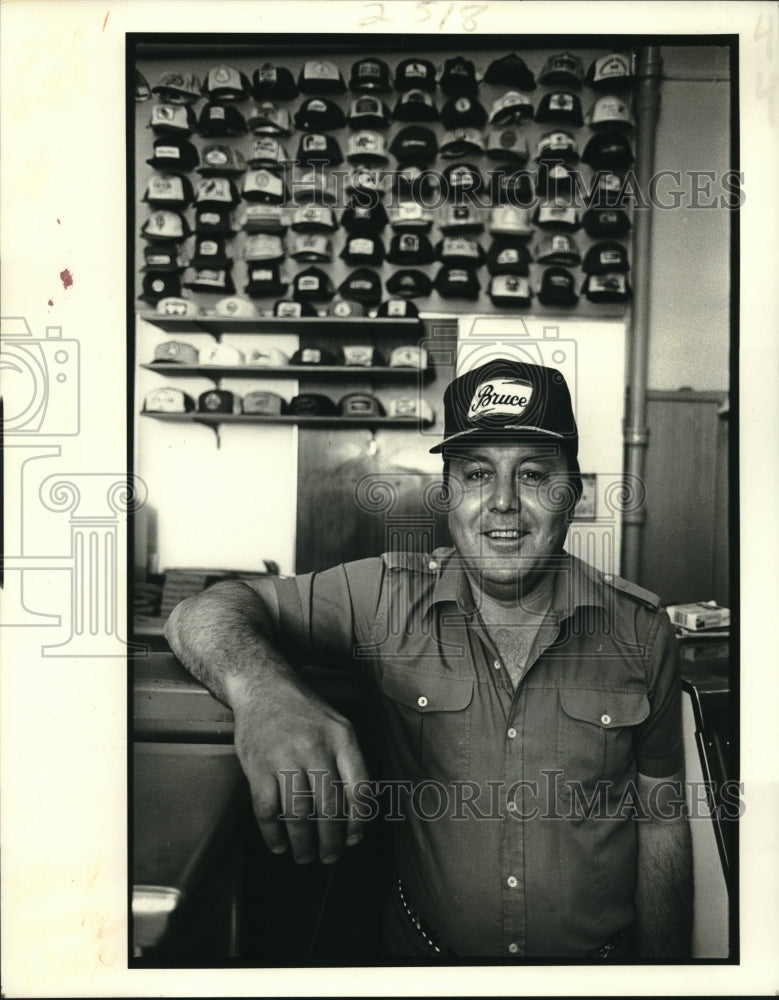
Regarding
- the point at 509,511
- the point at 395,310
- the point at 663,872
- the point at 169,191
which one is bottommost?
the point at 663,872

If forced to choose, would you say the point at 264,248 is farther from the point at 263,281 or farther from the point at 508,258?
the point at 508,258

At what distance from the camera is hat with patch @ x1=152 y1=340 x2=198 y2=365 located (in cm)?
136

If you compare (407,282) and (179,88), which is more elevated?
(179,88)

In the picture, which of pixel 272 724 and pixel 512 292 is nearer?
pixel 272 724

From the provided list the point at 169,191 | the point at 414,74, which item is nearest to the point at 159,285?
the point at 169,191

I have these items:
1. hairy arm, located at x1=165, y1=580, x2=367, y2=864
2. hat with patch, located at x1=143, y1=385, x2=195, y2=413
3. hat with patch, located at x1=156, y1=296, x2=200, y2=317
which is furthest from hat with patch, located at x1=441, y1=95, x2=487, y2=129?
hairy arm, located at x1=165, y1=580, x2=367, y2=864

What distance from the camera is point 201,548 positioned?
136 centimetres

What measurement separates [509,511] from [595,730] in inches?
16.0

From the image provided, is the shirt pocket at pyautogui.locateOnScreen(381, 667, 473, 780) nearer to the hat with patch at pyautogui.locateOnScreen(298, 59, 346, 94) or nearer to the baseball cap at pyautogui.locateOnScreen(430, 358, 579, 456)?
the baseball cap at pyautogui.locateOnScreen(430, 358, 579, 456)

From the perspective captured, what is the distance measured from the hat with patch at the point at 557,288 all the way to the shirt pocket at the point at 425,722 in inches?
26.7

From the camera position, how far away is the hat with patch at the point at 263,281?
4.45ft

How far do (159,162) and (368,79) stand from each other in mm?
395

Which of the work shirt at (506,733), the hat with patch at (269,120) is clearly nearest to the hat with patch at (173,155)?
the hat with patch at (269,120)

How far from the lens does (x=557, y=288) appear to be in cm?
136
